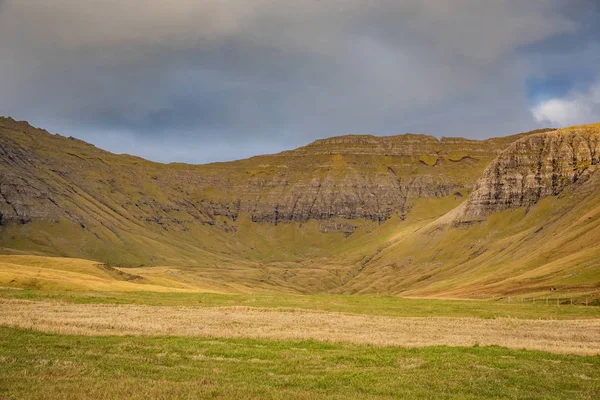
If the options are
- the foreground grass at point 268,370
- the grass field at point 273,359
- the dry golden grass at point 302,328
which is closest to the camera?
the foreground grass at point 268,370

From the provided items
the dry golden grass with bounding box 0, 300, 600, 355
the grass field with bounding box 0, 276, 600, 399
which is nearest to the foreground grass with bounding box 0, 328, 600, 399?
the grass field with bounding box 0, 276, 600, 399

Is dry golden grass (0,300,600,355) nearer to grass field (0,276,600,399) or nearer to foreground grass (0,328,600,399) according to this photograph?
grass field (0,276,600,399)

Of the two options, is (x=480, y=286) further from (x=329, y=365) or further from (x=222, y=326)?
(x=329, y=365)

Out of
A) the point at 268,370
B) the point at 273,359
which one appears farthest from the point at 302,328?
the point at 268,370

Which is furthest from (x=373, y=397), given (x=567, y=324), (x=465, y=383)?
(x=567, y=324)

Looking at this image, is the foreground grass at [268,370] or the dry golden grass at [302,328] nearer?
the foreground grass at [268,370]

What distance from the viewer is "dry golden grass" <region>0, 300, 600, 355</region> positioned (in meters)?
38.1

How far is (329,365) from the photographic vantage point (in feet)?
91.1

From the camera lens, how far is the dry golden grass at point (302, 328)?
125 feet

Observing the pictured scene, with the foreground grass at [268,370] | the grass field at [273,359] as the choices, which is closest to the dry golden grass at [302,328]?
the grass field at [273,359]

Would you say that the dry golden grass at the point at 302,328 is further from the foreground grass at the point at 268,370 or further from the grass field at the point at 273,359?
the foreground grass at the point at 268,370

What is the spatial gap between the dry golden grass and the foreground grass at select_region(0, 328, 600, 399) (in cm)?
361

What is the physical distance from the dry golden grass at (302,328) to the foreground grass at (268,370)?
3613 mm

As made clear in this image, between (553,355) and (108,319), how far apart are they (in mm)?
32254
